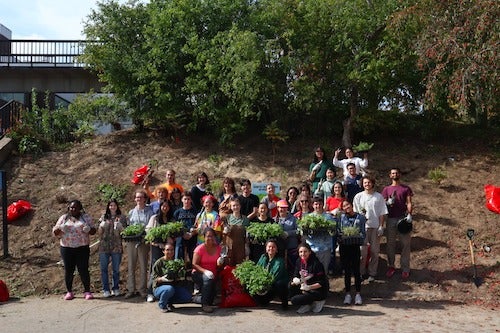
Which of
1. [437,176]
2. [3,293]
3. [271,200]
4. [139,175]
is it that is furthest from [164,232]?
[437,176]

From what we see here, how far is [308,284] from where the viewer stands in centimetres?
792

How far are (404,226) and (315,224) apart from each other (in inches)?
77.5

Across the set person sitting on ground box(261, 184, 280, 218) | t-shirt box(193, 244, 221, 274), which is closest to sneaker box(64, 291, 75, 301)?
t-shirt box(193, 244, 221, 274)

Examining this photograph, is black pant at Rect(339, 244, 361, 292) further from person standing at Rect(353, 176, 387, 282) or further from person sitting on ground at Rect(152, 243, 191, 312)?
person sitting on ground at Rect(152, 243, 191, 312)

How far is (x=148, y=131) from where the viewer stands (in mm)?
16312

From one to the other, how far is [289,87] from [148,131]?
4.81m

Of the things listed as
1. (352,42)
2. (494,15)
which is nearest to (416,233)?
(494,15)

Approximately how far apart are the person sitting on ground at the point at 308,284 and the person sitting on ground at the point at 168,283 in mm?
1662

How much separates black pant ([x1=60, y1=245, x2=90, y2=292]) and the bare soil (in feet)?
2.06

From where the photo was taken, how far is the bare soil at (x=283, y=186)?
9.34 meters

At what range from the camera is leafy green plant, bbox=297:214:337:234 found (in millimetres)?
8344

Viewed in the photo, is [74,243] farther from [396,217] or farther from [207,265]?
[396,217]

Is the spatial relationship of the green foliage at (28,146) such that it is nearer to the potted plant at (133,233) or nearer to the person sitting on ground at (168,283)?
the potted plant at (133,233)

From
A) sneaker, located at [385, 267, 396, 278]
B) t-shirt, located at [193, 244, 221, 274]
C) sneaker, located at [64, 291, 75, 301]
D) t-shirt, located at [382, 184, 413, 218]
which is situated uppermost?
t-shirt, located at [382, 184, 413, 218]
